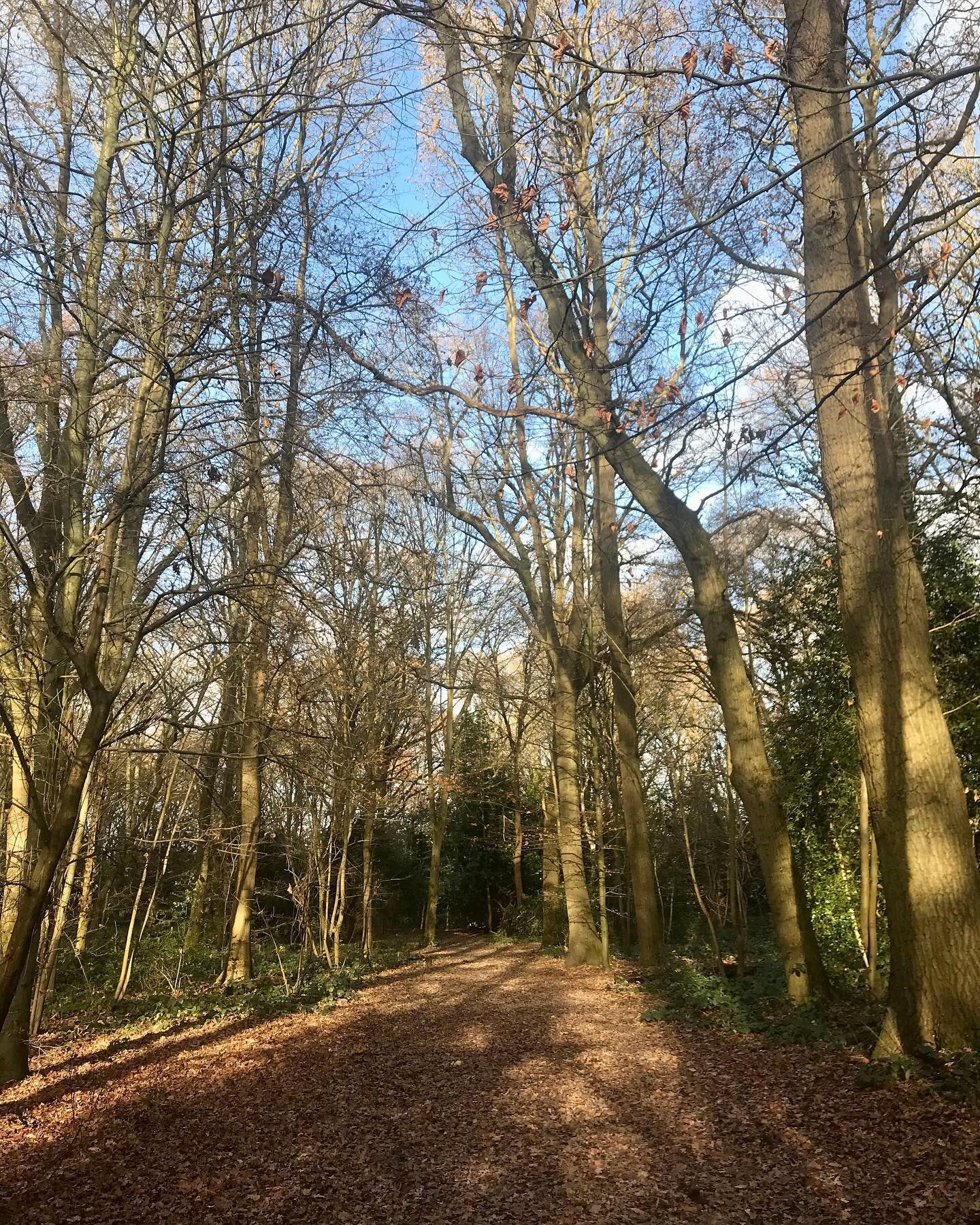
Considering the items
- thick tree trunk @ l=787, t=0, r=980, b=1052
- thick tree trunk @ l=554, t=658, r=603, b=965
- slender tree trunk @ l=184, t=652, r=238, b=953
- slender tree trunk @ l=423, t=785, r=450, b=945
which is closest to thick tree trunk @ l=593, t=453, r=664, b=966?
thick tree trunk @ l=554, t=658, r=603, b=965

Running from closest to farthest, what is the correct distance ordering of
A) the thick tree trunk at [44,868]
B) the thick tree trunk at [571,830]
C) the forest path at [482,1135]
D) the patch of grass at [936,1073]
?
1. the forest path at [482,1135]
2. the thick tree trunk at [44,868]
3. the patch of grass at [936,1073]
4. the thick tree trunk at [571,830]

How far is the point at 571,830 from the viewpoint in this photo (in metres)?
12.2

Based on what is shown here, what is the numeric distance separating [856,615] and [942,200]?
3.62 meters

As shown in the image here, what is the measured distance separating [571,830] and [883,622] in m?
8.06

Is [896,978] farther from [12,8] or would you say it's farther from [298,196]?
[12,8]

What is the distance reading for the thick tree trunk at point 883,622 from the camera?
14.8 feet

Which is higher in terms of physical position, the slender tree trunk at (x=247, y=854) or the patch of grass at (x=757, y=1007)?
the slender tree trunk at (x=247, y=854)

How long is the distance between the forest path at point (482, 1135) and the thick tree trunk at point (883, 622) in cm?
74

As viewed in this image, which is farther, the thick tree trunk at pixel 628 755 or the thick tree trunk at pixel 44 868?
the thick tree trunk at pixel 628 755

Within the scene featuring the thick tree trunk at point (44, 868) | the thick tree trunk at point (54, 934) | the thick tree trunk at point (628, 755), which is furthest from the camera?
the thick tree trunk at point (628, 755)

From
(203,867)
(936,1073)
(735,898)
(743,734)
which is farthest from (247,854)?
(936,1073)

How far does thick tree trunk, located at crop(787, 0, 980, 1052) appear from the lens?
14.8 ft

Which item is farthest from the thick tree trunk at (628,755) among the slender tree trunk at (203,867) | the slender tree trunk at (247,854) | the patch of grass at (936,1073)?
the patch of grass at (936,1073)

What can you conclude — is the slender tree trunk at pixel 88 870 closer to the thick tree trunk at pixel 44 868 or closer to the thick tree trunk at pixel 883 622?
the thick tree trunk at pixel 44 868
